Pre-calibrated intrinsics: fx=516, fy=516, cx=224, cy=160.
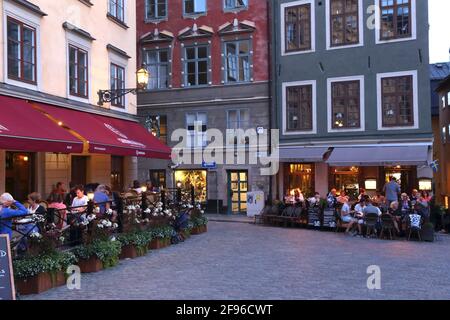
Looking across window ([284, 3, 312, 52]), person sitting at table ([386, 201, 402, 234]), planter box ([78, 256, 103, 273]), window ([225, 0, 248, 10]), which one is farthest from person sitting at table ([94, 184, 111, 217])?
window ([225, 0, 248, 10])

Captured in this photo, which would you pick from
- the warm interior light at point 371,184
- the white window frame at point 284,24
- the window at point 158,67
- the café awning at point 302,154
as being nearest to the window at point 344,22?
the white window frame at point 284,24

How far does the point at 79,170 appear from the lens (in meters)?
16.7

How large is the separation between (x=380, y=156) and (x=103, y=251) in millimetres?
13017

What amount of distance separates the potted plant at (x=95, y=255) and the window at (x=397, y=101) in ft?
46.6

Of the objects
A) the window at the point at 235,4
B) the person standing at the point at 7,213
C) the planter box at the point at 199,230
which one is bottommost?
the planter box at the point at 199,230

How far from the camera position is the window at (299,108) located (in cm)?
2233

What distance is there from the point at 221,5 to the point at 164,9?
2952mm

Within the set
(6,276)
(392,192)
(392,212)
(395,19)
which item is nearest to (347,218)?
(392,212)

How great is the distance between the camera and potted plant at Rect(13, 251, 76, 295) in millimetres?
8055

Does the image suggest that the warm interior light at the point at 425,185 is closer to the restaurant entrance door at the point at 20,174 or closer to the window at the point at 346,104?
the window at the point at 346,104

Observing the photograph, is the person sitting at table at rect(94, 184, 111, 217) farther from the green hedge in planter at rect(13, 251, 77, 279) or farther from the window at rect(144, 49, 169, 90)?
the window at rect(144, 49, 169, 90)

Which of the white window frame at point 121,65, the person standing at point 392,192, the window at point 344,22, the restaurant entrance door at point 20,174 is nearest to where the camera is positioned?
the restaurant entrance door at point 20,174

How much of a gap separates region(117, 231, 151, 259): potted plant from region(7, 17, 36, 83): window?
5020 millimetres

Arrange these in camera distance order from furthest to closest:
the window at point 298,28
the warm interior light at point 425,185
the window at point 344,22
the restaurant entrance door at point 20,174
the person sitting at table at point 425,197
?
the window at point 298,28 → the window at point 344,22 → the warm interior light at point 425,185 → the person sitting at table at point 425,197 → the restaurant entrance door at point 20,174
